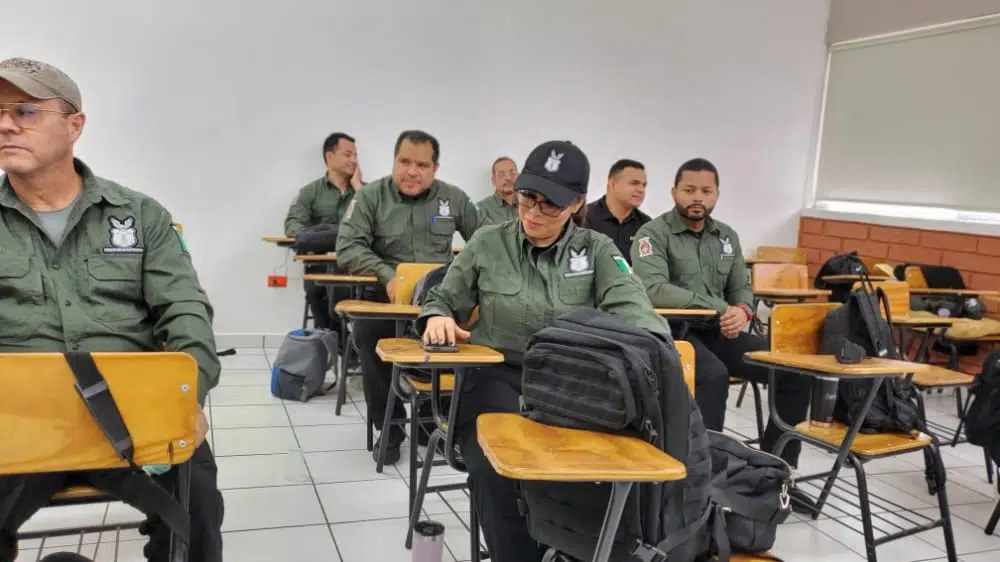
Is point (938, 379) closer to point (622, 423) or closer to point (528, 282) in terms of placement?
point (528, 282)

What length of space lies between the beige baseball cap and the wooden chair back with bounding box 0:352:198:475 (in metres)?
0.65

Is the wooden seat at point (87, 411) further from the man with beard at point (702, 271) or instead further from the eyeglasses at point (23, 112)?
the man with beard at point (702, 271)

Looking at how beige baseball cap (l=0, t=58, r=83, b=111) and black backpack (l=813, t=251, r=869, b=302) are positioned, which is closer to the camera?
beige baseball cap (l=0, t=58, r=83, b=111)

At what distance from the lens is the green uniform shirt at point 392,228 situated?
348 centimetres

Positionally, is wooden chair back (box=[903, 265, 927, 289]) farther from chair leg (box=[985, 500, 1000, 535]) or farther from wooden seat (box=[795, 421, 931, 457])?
wooden seat (box=[795, 421, 931, 457])

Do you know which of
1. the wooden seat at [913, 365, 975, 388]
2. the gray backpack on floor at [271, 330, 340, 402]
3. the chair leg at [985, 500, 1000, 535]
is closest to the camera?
the chair leg at [985, 500, 1000, 535]

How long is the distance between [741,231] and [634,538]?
5.34 meters

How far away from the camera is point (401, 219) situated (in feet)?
11.7

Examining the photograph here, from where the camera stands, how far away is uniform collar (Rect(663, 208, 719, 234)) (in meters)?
3.27

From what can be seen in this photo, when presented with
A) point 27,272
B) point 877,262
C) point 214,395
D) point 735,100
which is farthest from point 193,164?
point 877,262

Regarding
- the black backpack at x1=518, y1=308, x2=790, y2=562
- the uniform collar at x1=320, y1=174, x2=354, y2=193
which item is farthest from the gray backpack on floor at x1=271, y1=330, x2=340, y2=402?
the black backpack at x1=518, y1=308, x2=790, y2=562

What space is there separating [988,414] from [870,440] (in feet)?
2.18

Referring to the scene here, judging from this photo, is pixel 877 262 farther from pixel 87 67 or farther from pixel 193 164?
pixel 87 67

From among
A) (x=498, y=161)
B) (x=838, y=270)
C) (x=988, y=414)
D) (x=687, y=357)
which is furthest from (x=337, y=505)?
(x=838, y=270)
